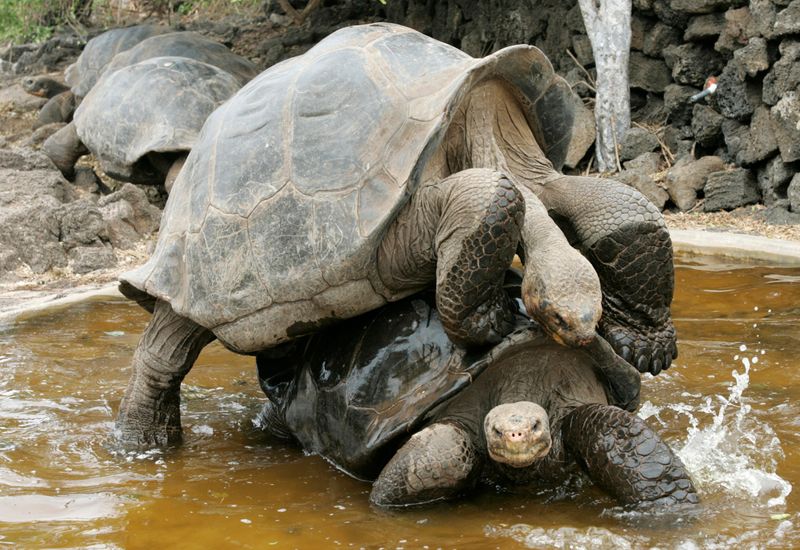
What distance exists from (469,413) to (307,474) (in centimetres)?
75

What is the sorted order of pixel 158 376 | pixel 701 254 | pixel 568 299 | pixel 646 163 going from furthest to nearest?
pixel 646 163
pixel 701 254
pixel 158 376
pixel 568 299

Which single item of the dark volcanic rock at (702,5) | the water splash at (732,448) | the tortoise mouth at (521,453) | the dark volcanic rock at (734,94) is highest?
the dark volcanic rock at (702,5)

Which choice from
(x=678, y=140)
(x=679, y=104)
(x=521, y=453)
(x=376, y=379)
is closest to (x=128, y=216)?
(x=678, y=140)

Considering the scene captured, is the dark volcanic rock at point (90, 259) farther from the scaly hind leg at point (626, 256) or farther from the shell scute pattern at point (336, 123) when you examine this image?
→ the scaly hind leg at point (626, 256)

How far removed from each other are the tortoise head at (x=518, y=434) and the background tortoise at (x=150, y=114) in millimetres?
6944

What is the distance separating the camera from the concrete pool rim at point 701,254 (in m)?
6.68

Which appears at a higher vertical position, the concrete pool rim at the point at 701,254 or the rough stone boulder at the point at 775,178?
the rough stone boulder at the point at 775,178

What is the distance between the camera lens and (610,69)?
10.0 m

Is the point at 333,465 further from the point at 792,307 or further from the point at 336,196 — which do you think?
the point at 792,307

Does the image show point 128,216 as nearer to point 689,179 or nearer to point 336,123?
point 689,179

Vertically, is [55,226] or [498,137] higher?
[498,137]

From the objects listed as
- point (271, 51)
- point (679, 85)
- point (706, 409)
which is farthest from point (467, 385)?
point (271, 51)

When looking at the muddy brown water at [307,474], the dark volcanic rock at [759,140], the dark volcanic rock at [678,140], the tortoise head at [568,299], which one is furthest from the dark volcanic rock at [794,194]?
the tortoise head at [568,299]

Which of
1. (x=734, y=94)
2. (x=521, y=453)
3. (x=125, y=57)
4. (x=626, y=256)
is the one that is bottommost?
(x=521, y=453)
